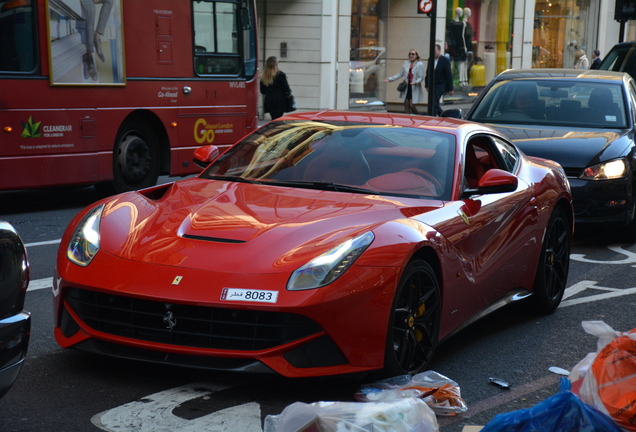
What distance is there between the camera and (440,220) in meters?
4.91

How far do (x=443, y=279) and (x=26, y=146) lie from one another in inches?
253

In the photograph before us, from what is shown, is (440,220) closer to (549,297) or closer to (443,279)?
(443,279)

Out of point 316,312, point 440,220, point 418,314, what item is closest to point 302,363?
point 316,312

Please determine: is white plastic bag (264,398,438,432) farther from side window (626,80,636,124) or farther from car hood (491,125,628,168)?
side window (626,80,636,124)

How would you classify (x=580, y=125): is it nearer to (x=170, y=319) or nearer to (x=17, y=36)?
(x=17, y=36)

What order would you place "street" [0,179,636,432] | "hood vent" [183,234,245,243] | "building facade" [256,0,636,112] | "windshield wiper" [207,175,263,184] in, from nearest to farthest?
1. "street" [0,179,636,432]
2. "hood vent" [183,234,245,243]
3. "windshield wiper" [207,175,263,184]
4. "building facade" [256,0,636,112]

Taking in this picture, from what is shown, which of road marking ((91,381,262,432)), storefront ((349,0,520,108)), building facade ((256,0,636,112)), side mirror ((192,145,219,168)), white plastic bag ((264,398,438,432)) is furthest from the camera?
storefront ((349,0,520,108))

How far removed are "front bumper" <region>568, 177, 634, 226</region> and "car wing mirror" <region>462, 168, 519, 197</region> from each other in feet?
12.4

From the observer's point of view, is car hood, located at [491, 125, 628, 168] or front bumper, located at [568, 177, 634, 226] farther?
car hood, located at [491, 125, 628, 168]

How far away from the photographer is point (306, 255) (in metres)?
4.23

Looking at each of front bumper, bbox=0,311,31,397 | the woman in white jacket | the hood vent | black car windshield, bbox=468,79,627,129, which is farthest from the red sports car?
the woman in white jacket

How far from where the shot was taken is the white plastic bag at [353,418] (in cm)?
343

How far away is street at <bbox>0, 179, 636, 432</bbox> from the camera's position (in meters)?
3.97

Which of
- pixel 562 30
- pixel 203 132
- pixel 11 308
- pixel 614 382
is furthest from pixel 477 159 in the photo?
A: pixel 562 30
